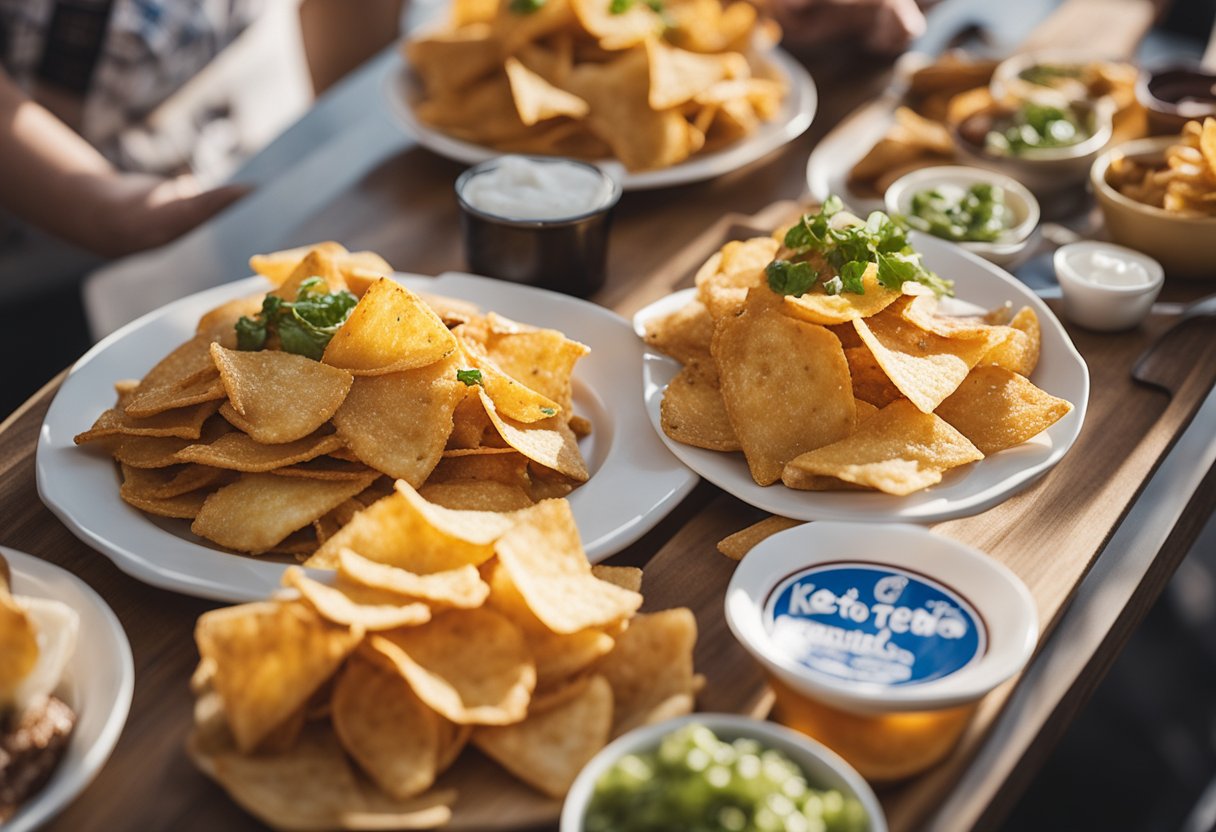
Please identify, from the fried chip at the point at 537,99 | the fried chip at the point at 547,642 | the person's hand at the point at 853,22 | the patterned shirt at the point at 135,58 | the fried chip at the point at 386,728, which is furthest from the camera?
the person's hand at the point at 853,22

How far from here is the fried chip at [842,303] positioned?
5.25 ft

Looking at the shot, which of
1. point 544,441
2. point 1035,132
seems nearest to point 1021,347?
point 544,441

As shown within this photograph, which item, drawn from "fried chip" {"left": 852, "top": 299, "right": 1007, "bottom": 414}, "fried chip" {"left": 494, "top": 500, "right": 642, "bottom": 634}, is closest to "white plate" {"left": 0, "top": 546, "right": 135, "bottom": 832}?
"fried chip" {"left": 494, "top": 500, "right": 642, "bottom": 634}

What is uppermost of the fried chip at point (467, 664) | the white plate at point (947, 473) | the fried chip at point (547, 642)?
the fried chip at point (467, 664)

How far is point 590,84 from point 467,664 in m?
1.53

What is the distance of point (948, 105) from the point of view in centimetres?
271

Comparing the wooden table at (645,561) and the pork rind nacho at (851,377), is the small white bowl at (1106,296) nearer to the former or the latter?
the wooden table at (645,561)

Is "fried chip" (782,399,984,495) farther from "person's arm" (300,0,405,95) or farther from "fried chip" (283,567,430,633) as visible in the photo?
"person's arm" (300,0,405,95)

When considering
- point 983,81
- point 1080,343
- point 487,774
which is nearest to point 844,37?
point 983,81

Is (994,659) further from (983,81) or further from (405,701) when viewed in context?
(983,81)

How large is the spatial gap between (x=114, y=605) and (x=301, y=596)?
0.36 metres

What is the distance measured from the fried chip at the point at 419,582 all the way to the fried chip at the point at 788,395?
0.48m

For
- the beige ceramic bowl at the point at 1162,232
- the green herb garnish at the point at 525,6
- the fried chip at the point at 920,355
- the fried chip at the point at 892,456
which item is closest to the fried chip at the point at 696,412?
the fried chip at the point at 892,456

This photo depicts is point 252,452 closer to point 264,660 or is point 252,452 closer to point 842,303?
point 264,660
